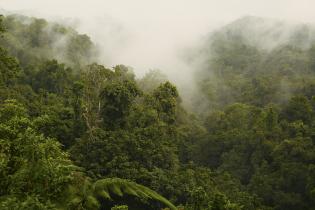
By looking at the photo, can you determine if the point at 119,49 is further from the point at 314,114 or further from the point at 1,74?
the point at 1,74

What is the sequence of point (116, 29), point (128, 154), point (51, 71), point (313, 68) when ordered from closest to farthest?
point (128, 154)
point (51, 71)
point (313, 68)
point (116, 29)

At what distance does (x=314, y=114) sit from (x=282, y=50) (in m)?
33.9

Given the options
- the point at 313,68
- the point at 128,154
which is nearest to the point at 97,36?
the point at 313,68

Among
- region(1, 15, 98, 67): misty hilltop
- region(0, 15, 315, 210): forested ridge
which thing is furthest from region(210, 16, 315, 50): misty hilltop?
region(1, 15, 98, 67): misty hilltop

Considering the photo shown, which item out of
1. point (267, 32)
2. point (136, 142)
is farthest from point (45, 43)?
point (267, 32)

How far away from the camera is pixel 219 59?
7306cm

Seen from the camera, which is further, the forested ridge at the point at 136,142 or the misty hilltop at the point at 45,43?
the misty hilltop at the point at 45,43

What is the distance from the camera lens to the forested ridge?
29.6 feet

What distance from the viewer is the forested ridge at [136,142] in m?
9.03

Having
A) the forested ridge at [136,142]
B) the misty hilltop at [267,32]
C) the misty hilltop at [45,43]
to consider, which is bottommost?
the forested ridge at [136,142]

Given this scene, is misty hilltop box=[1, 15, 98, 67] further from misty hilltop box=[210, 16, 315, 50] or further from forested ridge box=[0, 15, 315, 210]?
misty hilltop box=[210, 16, 315, 50]

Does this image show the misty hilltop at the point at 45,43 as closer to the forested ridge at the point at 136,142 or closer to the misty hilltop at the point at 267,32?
the forested ridge at the point at 136,142

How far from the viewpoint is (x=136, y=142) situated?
2734cm

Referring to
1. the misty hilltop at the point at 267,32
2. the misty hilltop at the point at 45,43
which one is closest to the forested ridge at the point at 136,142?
the misty hilltop at the point at 45,43
